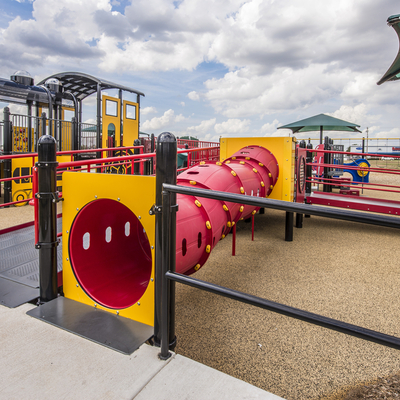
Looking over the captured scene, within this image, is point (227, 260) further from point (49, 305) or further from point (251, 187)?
point (49, 305)

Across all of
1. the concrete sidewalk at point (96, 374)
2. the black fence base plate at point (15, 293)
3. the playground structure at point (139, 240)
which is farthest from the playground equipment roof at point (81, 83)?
the concrete sidewalk at point (96, 374)

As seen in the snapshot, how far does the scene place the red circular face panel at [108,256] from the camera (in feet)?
6.87

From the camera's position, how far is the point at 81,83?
11.5 meters

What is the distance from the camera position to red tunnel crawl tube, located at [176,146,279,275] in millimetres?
2408

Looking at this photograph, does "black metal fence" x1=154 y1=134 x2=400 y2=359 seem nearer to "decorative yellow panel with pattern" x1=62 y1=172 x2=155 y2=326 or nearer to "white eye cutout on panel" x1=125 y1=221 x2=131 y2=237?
"decorative yellow panel with pattern" x1=62 y1=172 x2=155 y2=326

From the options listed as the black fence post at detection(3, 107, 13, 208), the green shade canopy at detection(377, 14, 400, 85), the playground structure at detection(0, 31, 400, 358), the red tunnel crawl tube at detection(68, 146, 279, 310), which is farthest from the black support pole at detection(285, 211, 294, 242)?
the black fence post at detection(3, 107, 13, 208)

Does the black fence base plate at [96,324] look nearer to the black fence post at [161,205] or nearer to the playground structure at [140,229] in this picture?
the playground structure at [140,229]

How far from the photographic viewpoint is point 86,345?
156 centimetres

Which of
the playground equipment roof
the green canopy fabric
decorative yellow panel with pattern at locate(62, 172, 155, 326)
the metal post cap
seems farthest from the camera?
the green canopy fabric

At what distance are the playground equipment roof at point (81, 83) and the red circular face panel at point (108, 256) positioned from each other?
947 cm

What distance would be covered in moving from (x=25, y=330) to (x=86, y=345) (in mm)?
399

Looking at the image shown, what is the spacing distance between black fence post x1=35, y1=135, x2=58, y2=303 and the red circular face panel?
0.13m

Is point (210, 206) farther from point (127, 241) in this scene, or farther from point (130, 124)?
point (130, 124)

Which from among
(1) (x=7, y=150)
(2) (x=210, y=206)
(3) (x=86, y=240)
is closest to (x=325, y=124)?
(1) (x=7, y=150)
